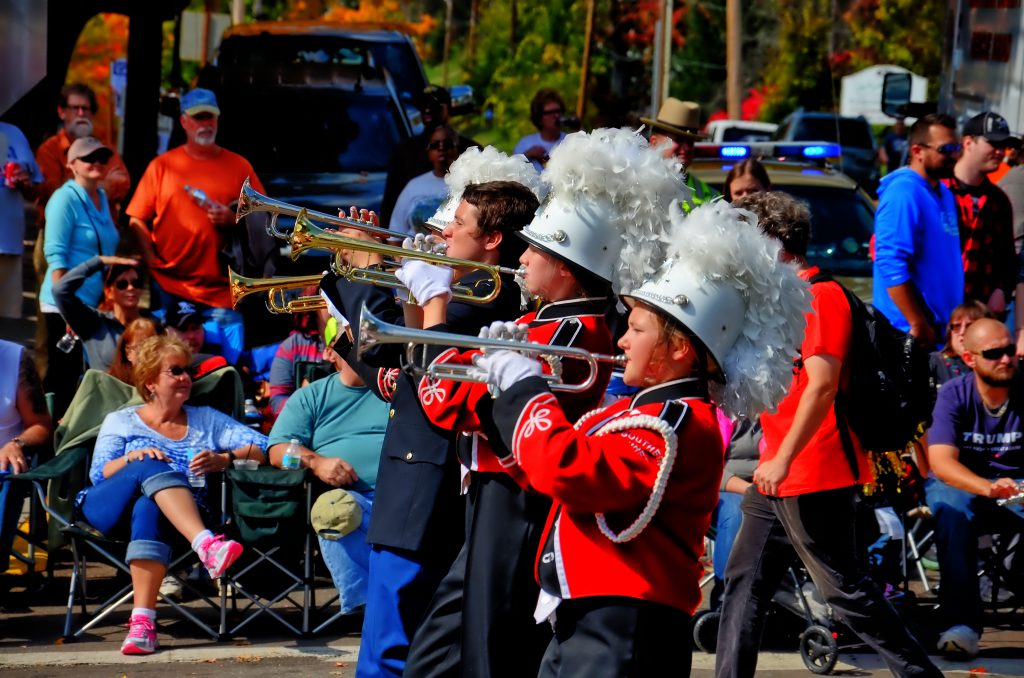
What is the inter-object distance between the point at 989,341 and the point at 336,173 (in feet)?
18.0

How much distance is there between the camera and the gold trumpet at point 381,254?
14.3 feet

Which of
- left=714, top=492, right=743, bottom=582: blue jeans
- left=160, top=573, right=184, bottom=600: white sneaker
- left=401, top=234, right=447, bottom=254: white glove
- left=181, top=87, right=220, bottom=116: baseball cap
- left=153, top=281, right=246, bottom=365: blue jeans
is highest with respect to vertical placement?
left=181, top=87, right=220, bottom=116: baseball cap

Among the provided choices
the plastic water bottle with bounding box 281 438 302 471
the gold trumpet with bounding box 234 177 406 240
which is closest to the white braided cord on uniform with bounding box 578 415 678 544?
the gold trumpet with bounding box 234 177 406 240

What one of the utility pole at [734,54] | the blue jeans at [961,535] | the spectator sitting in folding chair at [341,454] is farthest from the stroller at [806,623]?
the utility pole at [734,54]

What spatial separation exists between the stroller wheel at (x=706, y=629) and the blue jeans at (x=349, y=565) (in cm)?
138

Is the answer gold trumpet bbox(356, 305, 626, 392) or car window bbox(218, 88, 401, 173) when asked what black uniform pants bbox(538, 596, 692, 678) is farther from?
car window bbox(218, 88, 401, 173)

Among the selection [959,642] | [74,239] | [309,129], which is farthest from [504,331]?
[309,129]

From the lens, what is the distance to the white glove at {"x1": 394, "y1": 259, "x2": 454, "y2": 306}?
4176 mm

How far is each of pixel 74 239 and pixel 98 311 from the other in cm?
74

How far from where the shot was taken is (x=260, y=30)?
45.4 feet

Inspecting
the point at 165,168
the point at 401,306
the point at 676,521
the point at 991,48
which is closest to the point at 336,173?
the point at 165,168

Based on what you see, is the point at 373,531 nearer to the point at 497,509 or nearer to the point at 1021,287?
the point at 497,509

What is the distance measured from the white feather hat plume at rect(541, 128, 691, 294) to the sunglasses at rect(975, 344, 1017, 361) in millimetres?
3356

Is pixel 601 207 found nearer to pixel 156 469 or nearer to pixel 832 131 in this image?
pixel 156 469
